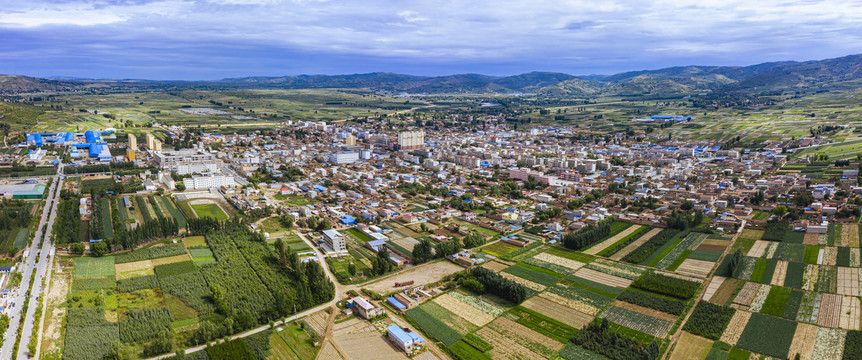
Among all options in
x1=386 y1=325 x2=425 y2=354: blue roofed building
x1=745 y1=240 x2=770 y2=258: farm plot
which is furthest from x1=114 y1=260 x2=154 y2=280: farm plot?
x1=745 y1=240 x2=770 y2=258: farm plot

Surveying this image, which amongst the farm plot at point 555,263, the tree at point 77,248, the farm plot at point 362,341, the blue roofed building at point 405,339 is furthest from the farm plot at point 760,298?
the tree at point 77,248

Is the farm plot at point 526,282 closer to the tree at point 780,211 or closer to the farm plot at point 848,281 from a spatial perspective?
the farm plot at point 848,281

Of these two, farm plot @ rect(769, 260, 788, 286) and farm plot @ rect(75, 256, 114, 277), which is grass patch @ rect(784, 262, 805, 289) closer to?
A: farm plot @ rect(769, 260, 788, 286)

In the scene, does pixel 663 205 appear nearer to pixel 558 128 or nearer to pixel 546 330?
pixel 546 330

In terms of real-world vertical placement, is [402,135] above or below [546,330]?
above

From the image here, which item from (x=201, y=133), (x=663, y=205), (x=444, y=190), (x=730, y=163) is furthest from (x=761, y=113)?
(x=201, y=133)
